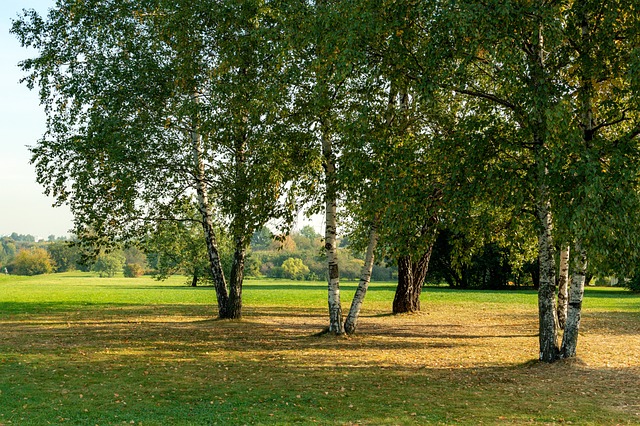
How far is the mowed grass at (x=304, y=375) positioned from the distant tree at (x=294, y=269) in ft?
280

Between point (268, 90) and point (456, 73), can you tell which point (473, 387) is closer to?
point (456, 73)

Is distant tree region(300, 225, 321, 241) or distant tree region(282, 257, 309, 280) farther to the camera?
distant tree region(282, 257, 309, 280)

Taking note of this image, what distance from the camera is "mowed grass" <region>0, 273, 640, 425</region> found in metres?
9.53

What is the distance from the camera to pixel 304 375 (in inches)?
504

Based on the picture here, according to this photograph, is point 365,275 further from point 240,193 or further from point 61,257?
point 61,257

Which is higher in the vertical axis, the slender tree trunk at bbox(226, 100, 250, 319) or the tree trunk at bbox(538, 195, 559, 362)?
the slender tree trunk at bbox(226, 100, 250, 319)

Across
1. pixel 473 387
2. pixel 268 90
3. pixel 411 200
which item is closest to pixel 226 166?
pixel 268 90

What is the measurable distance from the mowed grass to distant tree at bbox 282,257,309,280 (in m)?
85.3

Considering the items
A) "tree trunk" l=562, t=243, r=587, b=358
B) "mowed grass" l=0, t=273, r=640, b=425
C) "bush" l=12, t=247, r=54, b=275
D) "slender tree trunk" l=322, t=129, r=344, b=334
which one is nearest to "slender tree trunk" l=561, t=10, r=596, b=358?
"tree trunk" l=562, t=243, r=587, b=358

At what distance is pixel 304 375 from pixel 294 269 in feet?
318

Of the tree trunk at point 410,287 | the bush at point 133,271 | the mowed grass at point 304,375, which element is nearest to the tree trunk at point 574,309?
the mowed grass at point 304,375

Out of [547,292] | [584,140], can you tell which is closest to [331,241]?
[547,292]

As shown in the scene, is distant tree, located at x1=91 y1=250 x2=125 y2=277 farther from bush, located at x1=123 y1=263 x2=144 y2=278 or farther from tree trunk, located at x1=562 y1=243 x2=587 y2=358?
tree trunk, located at x1=562 y1=243 x2=587 y2=358

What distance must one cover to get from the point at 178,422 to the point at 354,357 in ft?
22.9
